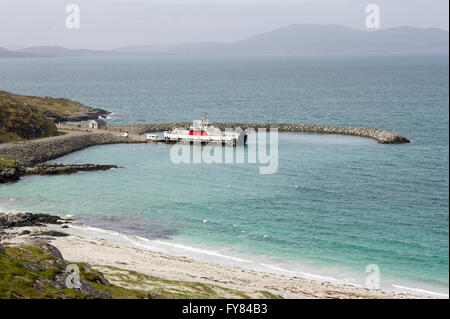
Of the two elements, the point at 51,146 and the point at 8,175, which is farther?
the point at 51,146

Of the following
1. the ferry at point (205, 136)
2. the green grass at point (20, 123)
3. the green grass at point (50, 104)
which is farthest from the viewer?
the green grass at point (50, 104)

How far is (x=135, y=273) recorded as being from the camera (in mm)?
31375

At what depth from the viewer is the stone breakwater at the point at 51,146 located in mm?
76250

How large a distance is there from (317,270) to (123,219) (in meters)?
21.8

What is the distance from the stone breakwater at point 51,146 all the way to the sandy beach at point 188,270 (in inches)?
1460

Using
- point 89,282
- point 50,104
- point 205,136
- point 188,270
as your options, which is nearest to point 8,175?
point 205,136

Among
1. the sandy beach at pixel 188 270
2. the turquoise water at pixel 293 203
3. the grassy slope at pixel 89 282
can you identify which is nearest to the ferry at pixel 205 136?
the turquoise water at pixel 293 203

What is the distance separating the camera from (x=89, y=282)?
83.0 feet

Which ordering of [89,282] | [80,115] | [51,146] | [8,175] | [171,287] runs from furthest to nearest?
[80,115]
[51,146]
[8,175]
[171,287]
[89,282]

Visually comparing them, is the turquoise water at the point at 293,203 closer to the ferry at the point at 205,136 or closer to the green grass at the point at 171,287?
the ferry at the point at 205,136

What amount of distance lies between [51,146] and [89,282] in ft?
208

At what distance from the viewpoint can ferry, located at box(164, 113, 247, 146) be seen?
9369 cm

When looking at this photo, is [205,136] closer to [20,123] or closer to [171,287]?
[20,123]
